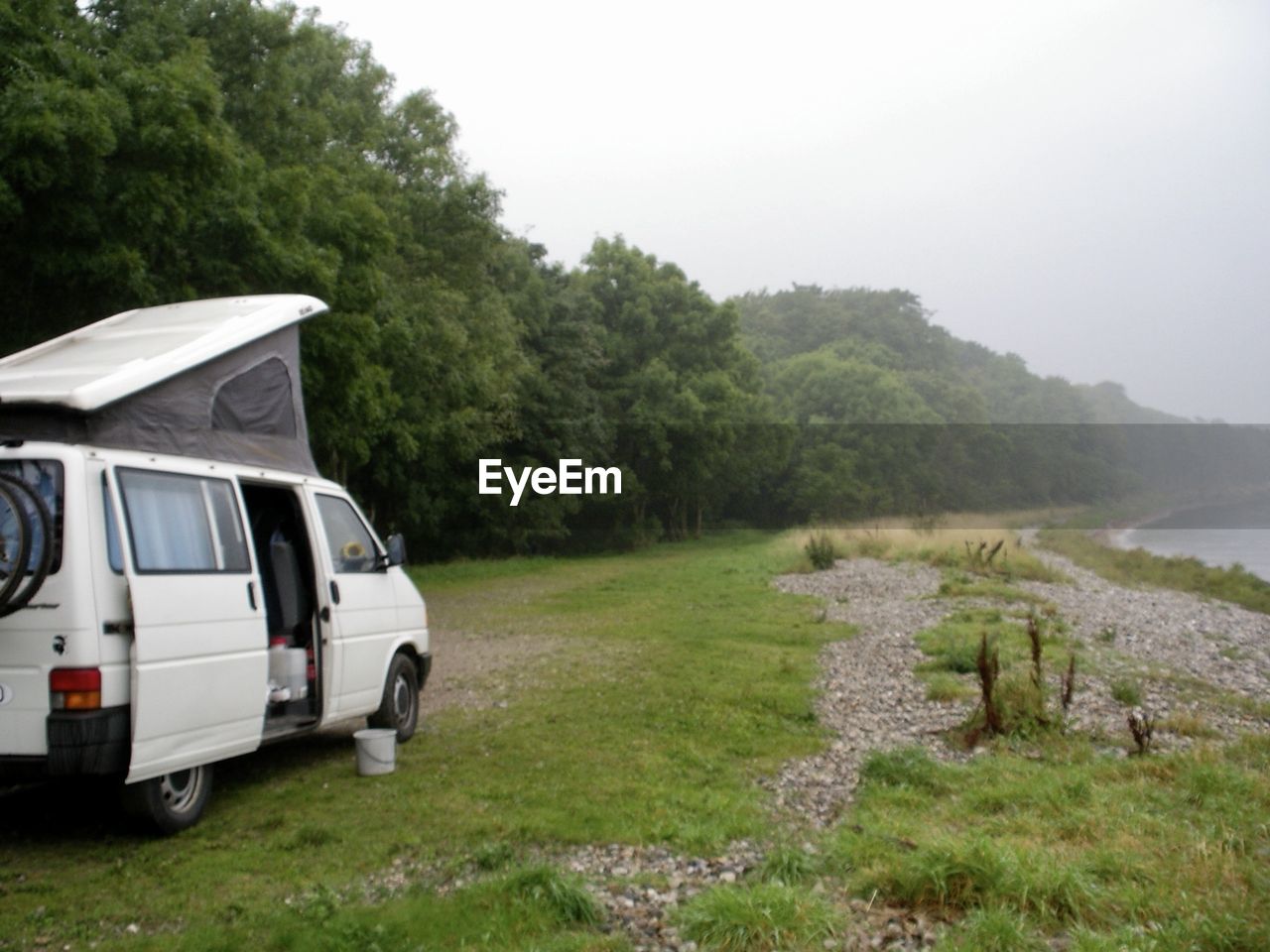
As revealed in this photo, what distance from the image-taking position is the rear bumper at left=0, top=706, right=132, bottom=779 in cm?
530

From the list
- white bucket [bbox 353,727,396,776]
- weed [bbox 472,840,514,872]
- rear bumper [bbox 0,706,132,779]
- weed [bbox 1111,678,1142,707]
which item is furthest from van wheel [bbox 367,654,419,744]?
weed [bbox 1111,678,1142,707]

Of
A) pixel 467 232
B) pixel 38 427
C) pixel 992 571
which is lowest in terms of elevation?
pixel 992 571

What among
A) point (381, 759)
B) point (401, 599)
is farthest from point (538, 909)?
point (401, 599)

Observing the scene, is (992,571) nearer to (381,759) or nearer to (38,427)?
(381,759)

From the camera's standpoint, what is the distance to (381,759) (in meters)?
7.71

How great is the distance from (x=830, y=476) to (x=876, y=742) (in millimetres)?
49086

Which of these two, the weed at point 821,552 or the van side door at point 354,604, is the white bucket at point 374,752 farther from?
the weed at point 821,552

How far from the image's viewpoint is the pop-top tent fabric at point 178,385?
18.8 ft

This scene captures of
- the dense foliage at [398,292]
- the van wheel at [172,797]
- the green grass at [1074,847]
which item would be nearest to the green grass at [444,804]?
the van wheel at [172,797]

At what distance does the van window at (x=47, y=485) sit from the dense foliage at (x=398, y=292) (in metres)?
6.79

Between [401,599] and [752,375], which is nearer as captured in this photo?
[401,599]

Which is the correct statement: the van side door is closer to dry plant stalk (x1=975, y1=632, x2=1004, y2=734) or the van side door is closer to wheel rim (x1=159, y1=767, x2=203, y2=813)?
wheel rim (x1=159, y1=767, x2=203, y2=813)

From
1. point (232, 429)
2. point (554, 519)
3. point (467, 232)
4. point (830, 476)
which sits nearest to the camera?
point (232, 429)

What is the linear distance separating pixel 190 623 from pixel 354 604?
2.10m
